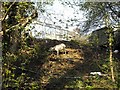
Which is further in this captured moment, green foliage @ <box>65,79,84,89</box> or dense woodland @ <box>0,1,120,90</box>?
green foliage @ <box>65,79,84,89</box>

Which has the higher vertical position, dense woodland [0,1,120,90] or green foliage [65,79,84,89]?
dense woodland [0,1,120,90]

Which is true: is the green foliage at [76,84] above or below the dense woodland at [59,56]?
below

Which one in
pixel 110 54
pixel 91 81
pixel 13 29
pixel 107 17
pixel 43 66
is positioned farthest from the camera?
pixel 43 66

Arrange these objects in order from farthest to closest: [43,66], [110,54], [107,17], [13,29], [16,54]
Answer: [43,66], [110,54], [107,17], [16,54], [13,29]

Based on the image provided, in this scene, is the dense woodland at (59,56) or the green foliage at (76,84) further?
the green foliage at (76,84)

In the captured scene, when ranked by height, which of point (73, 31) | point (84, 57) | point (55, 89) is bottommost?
point (55, 89)

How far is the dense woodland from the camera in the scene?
195cm

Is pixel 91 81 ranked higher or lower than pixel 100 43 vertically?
lower

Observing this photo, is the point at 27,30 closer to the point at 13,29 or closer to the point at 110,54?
the point at 13,29

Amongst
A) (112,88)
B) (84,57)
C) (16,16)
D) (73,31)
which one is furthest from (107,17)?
(84,57)

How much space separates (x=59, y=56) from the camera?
331cm

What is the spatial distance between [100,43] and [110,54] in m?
0.15

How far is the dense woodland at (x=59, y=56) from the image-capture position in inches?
76.7

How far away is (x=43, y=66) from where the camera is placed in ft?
10.4
